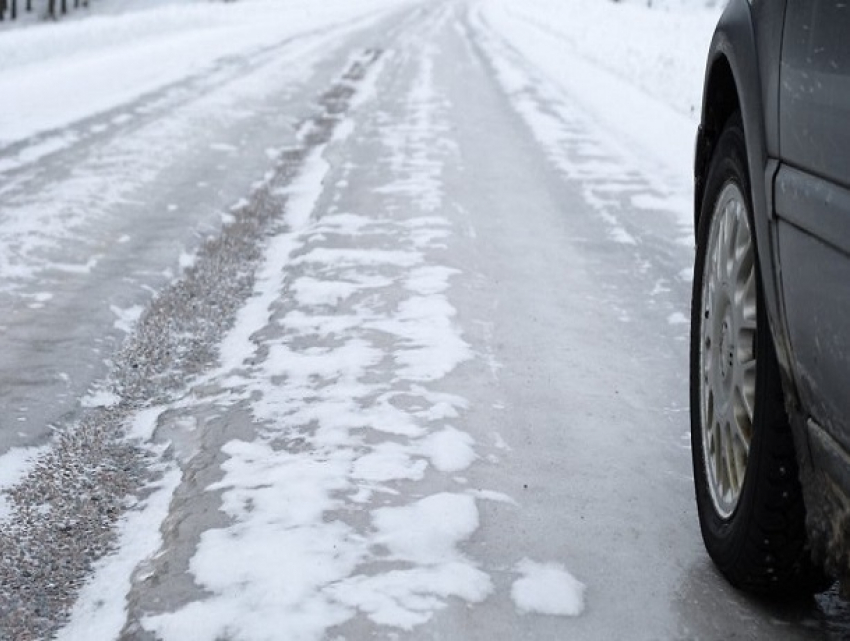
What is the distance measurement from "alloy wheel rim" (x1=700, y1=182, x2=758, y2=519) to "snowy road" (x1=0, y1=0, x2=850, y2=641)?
0.29m

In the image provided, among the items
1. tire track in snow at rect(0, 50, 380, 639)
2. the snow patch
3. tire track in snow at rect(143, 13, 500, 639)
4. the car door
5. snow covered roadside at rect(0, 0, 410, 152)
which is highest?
the car door

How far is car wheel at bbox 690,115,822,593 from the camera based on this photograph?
2363 millimetres

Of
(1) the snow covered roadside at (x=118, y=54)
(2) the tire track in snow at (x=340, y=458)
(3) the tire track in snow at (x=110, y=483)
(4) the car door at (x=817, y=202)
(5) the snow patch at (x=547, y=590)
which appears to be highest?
(4) the car door at (x=817, y=202)

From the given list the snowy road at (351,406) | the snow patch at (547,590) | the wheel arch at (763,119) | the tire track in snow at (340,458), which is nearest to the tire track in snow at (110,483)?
the snowy road at (351,406)

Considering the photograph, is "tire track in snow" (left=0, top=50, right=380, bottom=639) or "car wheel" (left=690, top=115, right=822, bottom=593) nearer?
"car wheel" (left=690, top=115, right=822, bottom=593)

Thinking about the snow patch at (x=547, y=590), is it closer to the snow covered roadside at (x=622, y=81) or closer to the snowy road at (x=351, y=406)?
the snowy road at (x=351, y=406)

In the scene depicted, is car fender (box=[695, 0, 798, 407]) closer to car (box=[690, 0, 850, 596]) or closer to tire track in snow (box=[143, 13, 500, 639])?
car (box=[690, 0, 850, 596])

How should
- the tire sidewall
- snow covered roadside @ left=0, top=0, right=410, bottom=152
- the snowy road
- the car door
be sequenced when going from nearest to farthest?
the car door → the tire sidewall → the snowy road → snow covered roadside @ left=0, top=0, right=410, bottom=152

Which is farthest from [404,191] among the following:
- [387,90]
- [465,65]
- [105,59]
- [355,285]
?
[105,59]

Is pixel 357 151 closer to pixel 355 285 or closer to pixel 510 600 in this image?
pixel 355 285

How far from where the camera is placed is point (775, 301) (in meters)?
2.31

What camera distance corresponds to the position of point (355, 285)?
555 cm

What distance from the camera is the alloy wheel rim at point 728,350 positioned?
2.59m

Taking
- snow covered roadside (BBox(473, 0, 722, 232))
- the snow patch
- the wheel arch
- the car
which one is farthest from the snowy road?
snow covered roadside (BBox(473, 0, 722, 232))
